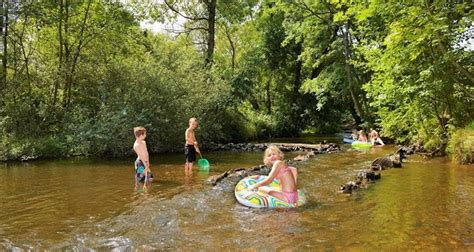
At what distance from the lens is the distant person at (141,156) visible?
10.6 meters

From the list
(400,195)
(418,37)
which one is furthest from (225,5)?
(400,195)

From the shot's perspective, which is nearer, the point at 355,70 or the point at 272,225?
the point at 272,225

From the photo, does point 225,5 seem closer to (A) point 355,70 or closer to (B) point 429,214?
(A) point 355,70

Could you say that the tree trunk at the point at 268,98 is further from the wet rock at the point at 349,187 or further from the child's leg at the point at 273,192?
the child's leg at the point at 273,192

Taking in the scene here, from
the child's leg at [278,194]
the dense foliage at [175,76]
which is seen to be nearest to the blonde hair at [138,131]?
the child's leg at [278,194]

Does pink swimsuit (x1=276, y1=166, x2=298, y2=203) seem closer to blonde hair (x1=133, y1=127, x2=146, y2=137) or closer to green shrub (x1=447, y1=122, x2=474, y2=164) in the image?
blonde hair (x1=133, y1=127, x2=146, y2=137)

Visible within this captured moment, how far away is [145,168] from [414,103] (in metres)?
11.1

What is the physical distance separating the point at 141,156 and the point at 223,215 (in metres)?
3.95

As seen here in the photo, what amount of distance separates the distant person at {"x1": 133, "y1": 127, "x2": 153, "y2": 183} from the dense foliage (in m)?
6.29

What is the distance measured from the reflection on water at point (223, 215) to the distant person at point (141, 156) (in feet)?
1.36

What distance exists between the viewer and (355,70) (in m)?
27.0

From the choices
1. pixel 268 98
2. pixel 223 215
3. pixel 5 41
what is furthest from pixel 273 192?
pixel 268 98

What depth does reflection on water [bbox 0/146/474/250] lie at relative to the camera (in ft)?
19.3

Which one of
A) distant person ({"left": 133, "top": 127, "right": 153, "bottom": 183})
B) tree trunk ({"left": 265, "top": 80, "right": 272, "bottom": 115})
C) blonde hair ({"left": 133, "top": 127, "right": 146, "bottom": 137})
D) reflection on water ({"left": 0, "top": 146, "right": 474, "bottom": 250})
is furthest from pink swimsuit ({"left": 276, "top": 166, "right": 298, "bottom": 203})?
tree trunk ({"left": 265, "top": 80, "right": 272, "bottom": 115})
